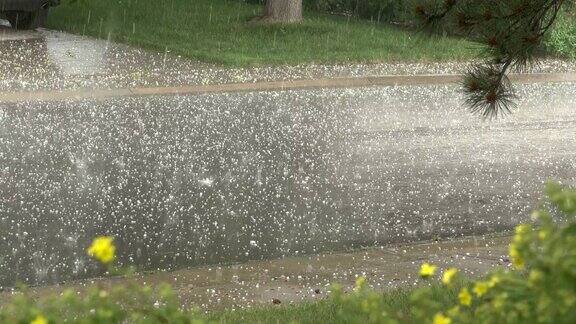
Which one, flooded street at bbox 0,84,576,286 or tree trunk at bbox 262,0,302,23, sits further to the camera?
tree trunk at bbox 262,0,302,23

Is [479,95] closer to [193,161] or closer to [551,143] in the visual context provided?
[193,161]

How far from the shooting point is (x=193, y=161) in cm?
994

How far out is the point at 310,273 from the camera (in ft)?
22.2

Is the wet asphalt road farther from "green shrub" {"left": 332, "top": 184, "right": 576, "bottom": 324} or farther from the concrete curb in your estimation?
"green shrub" {"left": 332, "top": 184, "right": 576, "bottom": 324}

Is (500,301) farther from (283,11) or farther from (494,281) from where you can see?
(283,11)

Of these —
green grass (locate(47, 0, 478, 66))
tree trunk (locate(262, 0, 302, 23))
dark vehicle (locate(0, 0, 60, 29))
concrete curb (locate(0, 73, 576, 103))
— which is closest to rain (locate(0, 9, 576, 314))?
concrete curb (locate(0, 73, 576, 103))

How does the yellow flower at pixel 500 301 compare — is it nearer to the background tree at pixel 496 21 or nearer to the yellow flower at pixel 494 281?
the yellow flower at pixel 494 281

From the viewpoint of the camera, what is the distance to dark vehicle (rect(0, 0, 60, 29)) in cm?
1614

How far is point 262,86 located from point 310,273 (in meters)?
7.00

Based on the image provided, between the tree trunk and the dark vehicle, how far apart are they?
339cm

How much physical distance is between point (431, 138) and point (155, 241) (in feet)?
14.7

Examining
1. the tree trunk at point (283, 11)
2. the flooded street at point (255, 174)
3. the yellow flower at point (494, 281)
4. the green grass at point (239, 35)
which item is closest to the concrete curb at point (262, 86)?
the flooded street at point (255, 174)

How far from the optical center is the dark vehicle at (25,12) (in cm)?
1614

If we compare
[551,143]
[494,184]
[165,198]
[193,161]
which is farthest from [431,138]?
[165,198]
